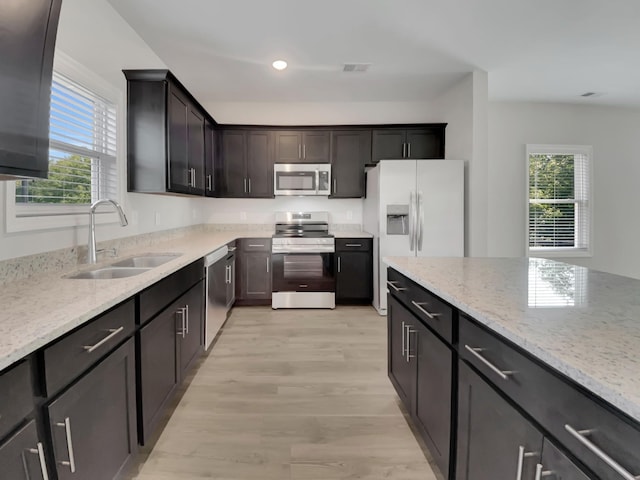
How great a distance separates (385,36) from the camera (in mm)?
3121

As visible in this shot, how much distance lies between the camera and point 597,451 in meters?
0.68

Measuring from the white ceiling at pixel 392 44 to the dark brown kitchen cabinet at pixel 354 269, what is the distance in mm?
1974

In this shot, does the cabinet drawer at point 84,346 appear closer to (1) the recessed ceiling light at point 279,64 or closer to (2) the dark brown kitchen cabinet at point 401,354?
(2) the dark brown kitchen cabinet at point 401,354

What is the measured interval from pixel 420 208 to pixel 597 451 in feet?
11.7

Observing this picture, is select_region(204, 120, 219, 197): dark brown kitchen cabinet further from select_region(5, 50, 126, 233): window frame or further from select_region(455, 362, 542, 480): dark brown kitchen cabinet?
select_region(455, 362, 542, 480): dark brown kitchen cabinet

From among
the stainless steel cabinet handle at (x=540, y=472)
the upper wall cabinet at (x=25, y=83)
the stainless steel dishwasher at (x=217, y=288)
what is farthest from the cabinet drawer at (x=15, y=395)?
the stainless steel dishwasher at (x=217, y=288)

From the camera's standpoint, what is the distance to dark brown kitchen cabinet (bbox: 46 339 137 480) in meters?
1.06

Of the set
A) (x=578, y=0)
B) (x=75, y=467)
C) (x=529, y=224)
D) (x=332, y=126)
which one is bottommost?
(x=75, y=467)

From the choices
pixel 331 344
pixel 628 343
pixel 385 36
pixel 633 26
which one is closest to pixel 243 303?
pixel 331 344

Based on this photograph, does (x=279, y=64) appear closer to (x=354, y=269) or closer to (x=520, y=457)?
(x=354, y=269)

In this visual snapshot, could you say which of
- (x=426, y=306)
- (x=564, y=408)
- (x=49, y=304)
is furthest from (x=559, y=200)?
(x=49, y=304)

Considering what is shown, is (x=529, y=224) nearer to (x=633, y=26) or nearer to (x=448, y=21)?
(x=633, y=26)

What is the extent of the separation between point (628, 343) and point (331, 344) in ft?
8.48

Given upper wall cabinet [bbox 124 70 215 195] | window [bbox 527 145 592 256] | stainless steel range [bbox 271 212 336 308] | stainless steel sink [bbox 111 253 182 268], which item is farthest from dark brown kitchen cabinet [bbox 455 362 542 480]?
window [bbox 527 145 592 256]
